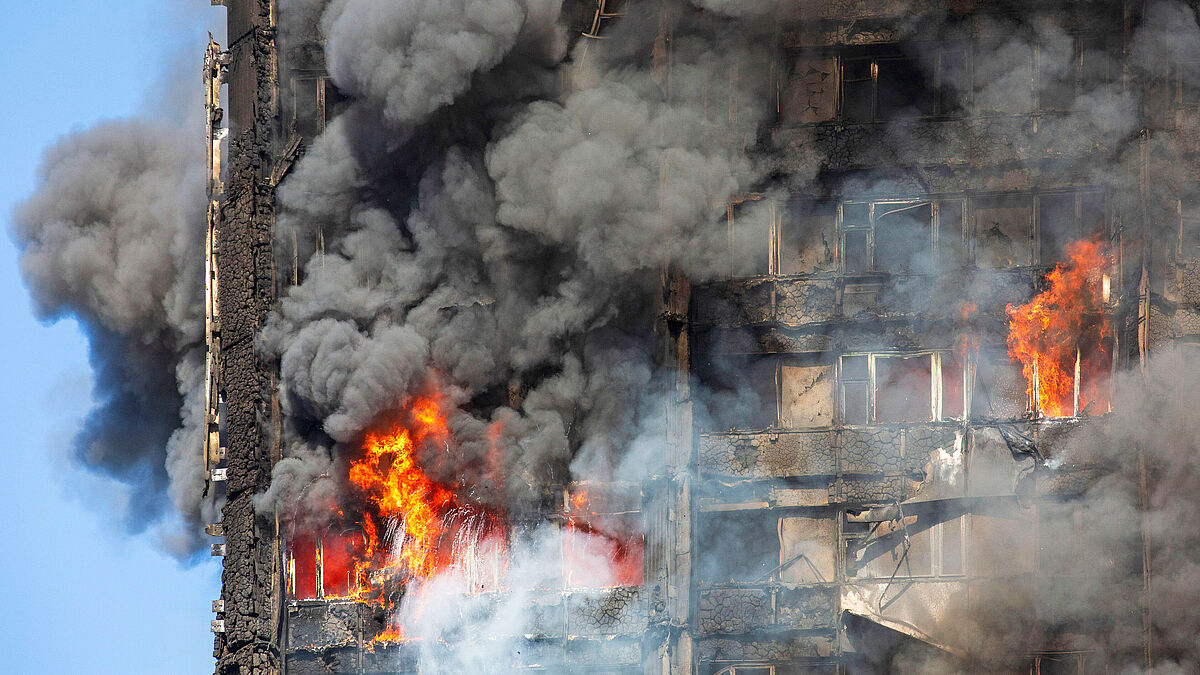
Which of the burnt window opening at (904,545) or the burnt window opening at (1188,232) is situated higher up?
the burnt window opening at (1188,232)

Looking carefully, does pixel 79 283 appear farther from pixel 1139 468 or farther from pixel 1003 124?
pixel 1139 468

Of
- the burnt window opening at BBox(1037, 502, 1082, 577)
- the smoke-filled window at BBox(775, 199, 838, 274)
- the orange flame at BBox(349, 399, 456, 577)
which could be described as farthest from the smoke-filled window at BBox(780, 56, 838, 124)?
the orange flame at BBox(349, 399, 456, 577)

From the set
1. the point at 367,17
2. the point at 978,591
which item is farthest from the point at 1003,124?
the point at 367,17

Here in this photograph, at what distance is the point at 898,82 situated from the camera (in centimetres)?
1577

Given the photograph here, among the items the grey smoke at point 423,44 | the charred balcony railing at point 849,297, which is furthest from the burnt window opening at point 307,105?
the charred balcony railing at point 849,297

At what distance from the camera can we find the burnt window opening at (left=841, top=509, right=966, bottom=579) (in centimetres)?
1579

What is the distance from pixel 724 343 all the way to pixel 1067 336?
207 inches

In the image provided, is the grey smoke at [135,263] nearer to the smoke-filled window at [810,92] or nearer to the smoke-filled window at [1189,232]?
the smoke-filled window at [810,92]

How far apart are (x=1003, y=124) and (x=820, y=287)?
369 cm

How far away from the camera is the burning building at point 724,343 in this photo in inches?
597

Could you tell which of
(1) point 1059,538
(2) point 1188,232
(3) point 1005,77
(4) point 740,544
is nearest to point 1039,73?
(3) point 1005,77

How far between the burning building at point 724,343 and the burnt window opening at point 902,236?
0.06 metres

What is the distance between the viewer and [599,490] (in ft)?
51.4

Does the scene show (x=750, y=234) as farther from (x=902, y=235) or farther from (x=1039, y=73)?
(x=1039, y=73)
